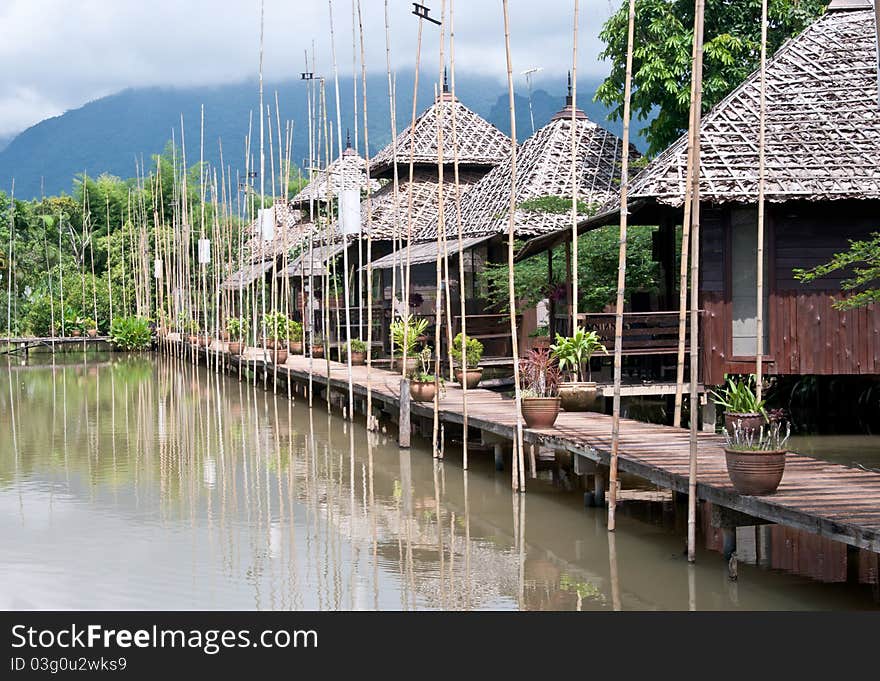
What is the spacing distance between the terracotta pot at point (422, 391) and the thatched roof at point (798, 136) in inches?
125

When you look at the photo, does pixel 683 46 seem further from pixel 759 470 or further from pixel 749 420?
pixel 759 470

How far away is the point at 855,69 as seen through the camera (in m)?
14.5

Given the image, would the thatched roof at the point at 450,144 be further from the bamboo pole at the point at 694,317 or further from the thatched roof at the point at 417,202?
the bamboo pole at the point at 694,317

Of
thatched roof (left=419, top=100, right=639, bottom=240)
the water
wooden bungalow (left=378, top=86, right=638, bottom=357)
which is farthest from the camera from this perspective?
thatched roof (left=419, top=100, right=639, bottom=240)

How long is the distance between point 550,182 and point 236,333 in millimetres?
11437

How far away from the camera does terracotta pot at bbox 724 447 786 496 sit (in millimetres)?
7512

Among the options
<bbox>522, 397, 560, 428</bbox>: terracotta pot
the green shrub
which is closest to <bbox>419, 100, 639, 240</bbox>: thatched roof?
<bbox>522, 397, 560, 428</bbox>: terracotta pot

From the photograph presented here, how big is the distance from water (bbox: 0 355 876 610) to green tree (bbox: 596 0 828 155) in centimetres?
749

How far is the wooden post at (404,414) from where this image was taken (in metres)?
13.6

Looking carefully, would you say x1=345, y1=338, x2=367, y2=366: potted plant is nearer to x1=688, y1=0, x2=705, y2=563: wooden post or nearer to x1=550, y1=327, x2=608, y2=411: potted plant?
x1=550, y1=327, x2=608, y2=411: potted plant

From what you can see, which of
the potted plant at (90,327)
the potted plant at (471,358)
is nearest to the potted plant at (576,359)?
the potted plant at (471,358)

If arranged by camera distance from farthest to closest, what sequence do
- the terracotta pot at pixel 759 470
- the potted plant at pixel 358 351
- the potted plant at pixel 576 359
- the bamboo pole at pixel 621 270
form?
the potted plant at pixel 358 351 < the potted plant at pixel 576 359 < the bamboo pole at pixel 621 270 < the terracotta pot at pixel 759 470

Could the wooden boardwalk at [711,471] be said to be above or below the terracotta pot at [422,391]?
below
